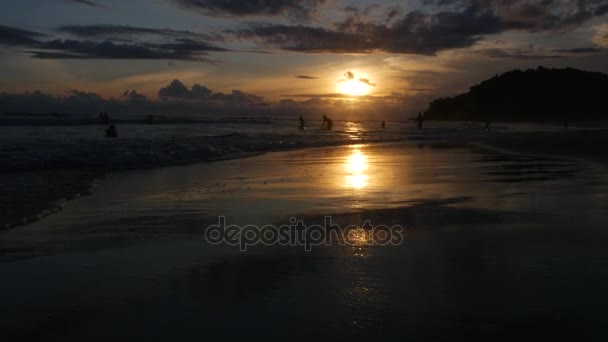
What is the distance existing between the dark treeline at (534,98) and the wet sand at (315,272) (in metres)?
115

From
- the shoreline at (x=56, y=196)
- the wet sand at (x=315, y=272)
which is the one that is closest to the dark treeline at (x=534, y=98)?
the shoreline at (x=56, y=196)

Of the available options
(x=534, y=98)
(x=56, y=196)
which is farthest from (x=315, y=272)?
(x=534, y=98)

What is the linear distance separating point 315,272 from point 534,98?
139 m

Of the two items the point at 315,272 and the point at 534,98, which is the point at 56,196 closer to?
the point at 315,272

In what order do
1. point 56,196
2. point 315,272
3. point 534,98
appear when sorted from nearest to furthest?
point 315,272, point 56,196, point 534,98

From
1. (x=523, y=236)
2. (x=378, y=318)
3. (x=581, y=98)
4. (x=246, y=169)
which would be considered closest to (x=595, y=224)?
(x=523, y=236)

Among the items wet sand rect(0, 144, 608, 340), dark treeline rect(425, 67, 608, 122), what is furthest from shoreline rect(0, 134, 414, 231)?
dark treeline rect(425, 67, 608, 122)

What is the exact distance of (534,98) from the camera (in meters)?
131

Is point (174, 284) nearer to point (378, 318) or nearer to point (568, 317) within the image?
point (378, 318)

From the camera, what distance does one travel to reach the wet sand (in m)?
3.48

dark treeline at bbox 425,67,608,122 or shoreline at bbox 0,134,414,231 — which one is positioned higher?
dark treeline at bbox 425,67,608,122

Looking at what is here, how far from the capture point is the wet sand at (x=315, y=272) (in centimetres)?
348

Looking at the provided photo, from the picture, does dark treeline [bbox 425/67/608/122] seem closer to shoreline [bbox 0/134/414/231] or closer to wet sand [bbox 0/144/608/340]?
shoreline [bbox 0/134/414/231]

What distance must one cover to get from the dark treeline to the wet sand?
115 m
